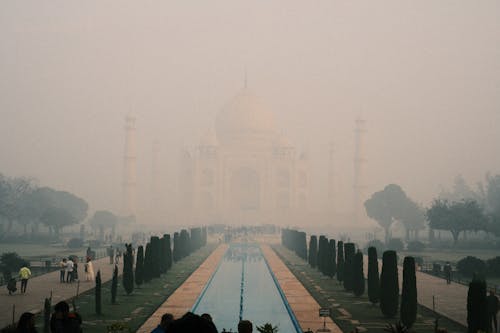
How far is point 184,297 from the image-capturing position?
17500 mm

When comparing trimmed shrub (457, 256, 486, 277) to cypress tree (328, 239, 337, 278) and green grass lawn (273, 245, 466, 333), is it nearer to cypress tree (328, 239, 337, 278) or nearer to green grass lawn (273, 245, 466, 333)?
cypress tree (328, 239, 337, 278)

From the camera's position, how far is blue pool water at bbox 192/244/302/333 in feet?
47.6

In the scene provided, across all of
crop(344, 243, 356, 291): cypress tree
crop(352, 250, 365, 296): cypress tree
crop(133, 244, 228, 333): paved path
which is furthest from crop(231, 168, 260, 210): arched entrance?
crop(352, 250, 365, 296): cypress tree

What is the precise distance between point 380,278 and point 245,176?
54.7 metres

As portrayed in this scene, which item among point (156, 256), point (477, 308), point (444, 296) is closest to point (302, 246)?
point (156, 256)

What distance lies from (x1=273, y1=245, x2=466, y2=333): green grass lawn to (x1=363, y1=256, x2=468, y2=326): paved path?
338 millimetres

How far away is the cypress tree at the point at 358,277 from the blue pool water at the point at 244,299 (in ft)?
5.60

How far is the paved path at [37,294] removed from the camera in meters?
14.4

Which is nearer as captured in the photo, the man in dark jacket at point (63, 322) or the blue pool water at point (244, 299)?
the man in dark jacket at point (63, 322)

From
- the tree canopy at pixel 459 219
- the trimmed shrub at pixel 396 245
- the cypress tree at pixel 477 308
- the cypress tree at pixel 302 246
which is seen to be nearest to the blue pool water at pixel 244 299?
the cypress tree at pixel 302 246

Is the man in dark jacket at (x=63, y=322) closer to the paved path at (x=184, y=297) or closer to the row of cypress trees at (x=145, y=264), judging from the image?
the paved path at (x=184, y=297)

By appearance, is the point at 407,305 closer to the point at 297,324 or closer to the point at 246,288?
the point at 297,324

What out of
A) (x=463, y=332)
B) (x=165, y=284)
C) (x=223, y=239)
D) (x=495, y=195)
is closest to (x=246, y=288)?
(x=165, y=284)

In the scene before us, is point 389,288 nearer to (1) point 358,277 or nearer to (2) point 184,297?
(1) point 358,277
